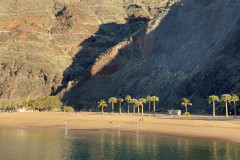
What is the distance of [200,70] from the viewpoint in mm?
104000

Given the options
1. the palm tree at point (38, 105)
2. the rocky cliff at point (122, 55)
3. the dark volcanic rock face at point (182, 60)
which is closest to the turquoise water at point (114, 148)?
the dark volcanic rock face at point (182, 60)

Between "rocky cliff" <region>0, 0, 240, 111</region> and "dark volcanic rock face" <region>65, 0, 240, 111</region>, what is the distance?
31cm

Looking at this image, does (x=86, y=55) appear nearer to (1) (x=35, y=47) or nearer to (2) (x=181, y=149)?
(1) (x=35, y=47)

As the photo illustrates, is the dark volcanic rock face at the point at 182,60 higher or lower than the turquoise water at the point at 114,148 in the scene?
higher

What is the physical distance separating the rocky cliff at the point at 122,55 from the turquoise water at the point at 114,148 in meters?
53.0

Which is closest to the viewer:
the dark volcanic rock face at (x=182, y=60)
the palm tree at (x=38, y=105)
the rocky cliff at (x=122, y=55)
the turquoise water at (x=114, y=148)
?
the turquoise water at (x=114, y=148)

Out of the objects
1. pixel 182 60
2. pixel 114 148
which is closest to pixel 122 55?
pixel 182 60

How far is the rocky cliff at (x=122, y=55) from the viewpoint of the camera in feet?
338

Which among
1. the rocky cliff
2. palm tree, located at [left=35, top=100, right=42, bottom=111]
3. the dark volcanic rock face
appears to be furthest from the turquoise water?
palm tree, located at [left=35, top=100, right=42, bottom=111]

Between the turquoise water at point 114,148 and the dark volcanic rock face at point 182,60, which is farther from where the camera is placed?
the dark volcanic rock face at point 182,60

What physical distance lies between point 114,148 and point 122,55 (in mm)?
104827

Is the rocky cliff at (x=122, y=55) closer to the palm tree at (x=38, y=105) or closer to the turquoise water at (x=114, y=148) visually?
the palm tree at (x=38, y=105)

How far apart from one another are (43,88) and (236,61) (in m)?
85.9

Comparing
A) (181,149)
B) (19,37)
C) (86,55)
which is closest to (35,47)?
(19,37)
